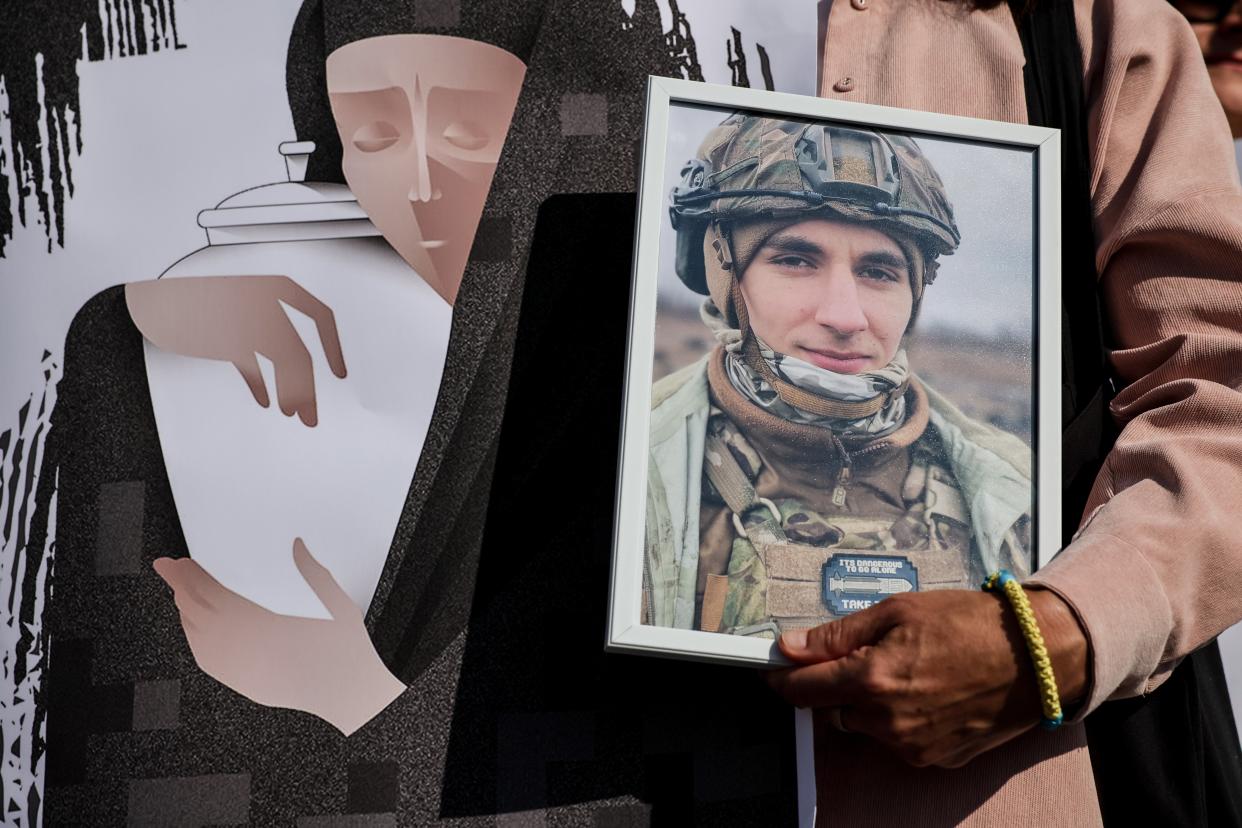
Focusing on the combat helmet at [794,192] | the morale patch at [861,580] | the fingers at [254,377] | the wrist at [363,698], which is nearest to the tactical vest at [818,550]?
the morale patch at [861,580]

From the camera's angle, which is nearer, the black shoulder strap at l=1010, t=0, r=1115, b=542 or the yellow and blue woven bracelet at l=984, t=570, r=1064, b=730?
the yellow and blue woven bracelet at l=984, t=570, r=1064, b=730

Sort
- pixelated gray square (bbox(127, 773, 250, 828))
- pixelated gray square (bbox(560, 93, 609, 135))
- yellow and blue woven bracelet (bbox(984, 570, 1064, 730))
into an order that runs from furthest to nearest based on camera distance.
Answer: pixelated gray square (bbox(560, 93, 609, 135)), pixelated gray square (bbox(127, 773, 250, 828)), yellow and blue woven bracelet (bbox(984, 570, 1064, 730))

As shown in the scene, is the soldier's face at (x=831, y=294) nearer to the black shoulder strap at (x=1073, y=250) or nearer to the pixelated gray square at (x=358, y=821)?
the black shoulder strap at (x=1073, y=250)

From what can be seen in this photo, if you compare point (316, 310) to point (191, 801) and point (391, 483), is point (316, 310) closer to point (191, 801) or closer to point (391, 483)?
point (391, 483)

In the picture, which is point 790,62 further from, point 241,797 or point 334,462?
point 241,797

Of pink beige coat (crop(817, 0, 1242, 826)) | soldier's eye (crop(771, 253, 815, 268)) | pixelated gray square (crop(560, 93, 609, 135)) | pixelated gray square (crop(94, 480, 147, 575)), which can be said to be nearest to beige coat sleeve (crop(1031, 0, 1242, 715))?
pink beige coat (crop(817, 0, 1242, 826))

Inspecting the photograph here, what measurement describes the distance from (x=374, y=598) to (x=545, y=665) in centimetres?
15

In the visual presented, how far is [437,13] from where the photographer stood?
3.08 feet

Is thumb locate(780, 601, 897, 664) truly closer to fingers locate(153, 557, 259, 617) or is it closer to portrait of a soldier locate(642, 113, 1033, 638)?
portrait of a soldier locate(642, 113, 1033, 638)

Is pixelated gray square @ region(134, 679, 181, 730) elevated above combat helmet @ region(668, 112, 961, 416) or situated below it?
below

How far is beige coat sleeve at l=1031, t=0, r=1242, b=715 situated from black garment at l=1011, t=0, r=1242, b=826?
0.06 feet

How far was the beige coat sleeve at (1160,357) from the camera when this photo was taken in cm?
73

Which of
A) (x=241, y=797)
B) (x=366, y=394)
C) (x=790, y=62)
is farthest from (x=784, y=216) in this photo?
(x=241, y=797)

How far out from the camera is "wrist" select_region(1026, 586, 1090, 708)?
711 millimetres
